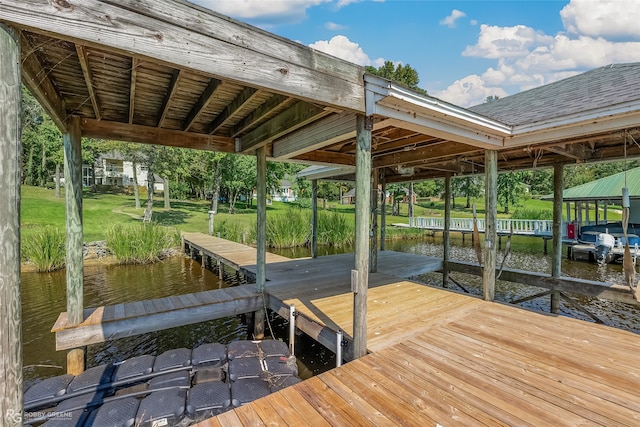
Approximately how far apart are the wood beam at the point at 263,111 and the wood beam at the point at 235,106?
248 mm

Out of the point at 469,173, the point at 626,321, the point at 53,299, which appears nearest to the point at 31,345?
the point at 53,299

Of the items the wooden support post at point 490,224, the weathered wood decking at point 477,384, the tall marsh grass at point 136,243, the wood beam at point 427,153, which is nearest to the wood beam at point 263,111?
the weathered wood decking at point 477,384

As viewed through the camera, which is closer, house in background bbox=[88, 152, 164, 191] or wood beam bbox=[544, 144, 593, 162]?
wood beam bbox=[544, 144, 593, 162]

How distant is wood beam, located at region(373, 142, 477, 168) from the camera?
16.9 feet

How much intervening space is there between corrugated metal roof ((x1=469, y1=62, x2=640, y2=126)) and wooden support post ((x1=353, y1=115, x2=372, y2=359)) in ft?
7.92

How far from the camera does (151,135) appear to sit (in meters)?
4.71

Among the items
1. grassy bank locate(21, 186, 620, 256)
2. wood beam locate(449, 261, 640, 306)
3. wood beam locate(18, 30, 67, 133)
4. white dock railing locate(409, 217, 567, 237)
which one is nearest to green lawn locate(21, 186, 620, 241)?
grassy bank locate(21, 186, 620, 256)

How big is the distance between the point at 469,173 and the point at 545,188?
3989 centimetres

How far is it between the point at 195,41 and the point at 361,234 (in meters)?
2.11

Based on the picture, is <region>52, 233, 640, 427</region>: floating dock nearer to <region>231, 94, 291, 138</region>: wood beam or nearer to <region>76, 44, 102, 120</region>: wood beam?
<region>231, 94, 291, 138</region>: wood beam

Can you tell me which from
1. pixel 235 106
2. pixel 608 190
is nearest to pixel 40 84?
pixel 235 106

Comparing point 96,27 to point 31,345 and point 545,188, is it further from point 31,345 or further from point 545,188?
point 545,188

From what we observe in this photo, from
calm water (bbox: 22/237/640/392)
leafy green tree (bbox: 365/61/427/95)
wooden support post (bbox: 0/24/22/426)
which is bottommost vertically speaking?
calm water (bbox: 22/237/640/392)

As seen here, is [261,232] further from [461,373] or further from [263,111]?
[461,373]
